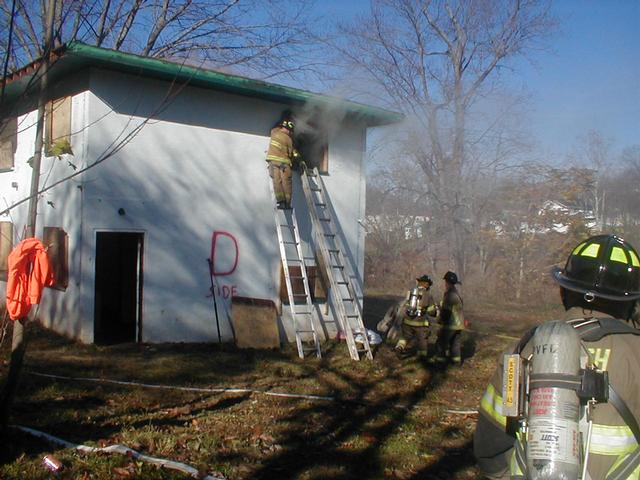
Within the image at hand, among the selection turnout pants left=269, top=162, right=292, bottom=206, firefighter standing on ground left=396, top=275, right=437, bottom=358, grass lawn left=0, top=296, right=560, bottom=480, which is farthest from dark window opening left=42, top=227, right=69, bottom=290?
firefighter standing on ground left=396, top=275, right=437, bottom=358

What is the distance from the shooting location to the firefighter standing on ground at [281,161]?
39.2ft

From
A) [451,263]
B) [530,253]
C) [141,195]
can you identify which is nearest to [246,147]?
[141,195]

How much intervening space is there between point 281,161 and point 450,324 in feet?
13.5

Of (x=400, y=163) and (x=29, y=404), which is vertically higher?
(x=400, y=163)

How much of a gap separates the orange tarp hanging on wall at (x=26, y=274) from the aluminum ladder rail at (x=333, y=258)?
6274mm

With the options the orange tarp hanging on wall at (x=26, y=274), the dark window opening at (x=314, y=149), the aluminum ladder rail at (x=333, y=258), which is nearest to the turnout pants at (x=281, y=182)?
the aluminum ladder rail at (x=333, y=258)

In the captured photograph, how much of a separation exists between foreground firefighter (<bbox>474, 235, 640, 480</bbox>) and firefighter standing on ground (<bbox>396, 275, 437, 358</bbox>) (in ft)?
28.0

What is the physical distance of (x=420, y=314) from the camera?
1127 cm

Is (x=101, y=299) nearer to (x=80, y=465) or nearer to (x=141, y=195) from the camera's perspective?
(x=141, y=195)

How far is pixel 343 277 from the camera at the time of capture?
39.9ft

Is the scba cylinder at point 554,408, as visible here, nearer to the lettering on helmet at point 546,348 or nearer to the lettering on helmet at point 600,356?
the lettering on helmet at point 546,348

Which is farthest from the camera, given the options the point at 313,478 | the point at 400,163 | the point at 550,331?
the point at 400,163

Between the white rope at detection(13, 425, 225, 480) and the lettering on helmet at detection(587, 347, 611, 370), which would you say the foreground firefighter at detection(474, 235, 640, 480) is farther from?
the white rope at detection(13, 425, 225, 480)

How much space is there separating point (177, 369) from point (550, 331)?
7.65m
